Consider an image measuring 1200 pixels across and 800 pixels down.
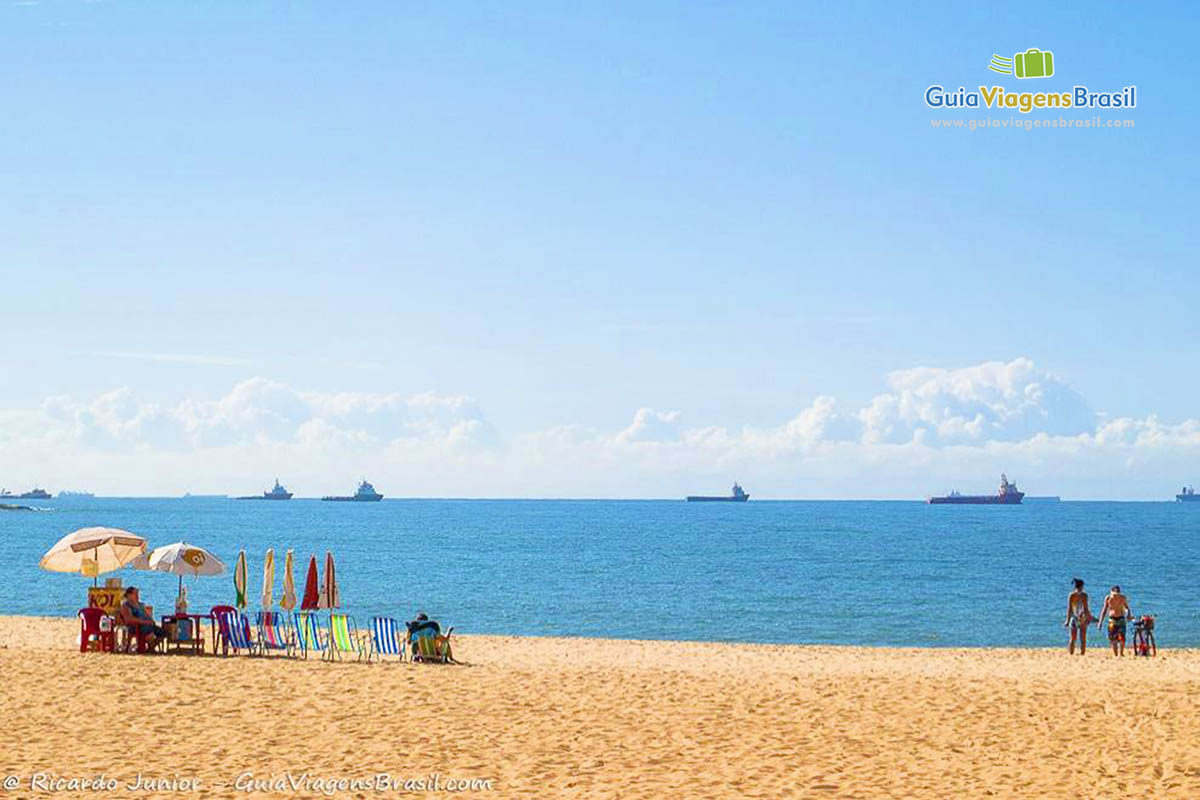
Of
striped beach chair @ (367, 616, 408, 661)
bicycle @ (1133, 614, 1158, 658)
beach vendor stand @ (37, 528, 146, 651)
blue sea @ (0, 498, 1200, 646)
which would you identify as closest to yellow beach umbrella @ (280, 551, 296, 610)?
beach vendor stand @ (37, 528, 146, 651)

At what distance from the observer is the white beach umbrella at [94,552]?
20.6m

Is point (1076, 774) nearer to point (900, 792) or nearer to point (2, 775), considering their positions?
point (900, 792)

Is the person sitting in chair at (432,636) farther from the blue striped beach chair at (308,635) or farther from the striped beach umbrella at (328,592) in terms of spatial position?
the striped beach umbrella at (328,592)

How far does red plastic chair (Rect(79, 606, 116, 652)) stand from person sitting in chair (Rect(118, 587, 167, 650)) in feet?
1.21

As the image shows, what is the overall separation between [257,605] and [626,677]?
29852 millimetres

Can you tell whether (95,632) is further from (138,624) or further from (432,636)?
(432,636)

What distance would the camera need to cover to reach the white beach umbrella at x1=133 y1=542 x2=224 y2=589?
67.2 ft

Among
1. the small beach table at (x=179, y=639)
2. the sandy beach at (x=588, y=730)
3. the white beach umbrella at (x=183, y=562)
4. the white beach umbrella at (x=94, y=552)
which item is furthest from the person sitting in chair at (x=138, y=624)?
the white beach umbrella at (x=94, y=552)

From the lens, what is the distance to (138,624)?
19.3 metres

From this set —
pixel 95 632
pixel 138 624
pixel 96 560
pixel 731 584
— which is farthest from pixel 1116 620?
pixel 731 584

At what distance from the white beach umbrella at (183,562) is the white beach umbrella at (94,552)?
1.57ft

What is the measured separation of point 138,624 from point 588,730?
10.1 metres

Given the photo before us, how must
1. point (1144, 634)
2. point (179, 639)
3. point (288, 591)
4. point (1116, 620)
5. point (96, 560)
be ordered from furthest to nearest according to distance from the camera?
point (1144, 634)
point (1116, 620)
point (288, 591)
point (96, 560)
point (179, 639)

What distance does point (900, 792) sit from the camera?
406 inches
